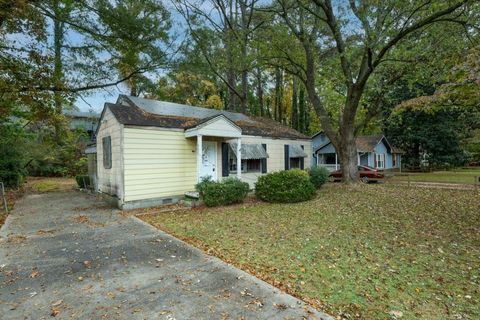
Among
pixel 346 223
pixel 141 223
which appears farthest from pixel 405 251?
pixel 141 223

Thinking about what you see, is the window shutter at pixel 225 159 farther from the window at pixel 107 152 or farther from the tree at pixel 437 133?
the tree at pixel 437 133

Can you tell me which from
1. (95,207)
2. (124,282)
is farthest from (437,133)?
(124,282)

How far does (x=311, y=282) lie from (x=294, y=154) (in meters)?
11.7

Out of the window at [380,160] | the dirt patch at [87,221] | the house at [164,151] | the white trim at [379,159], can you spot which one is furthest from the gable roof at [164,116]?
the window at [380,160]

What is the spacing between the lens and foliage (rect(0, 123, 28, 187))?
1448 cm

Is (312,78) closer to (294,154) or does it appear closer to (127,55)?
(294,154)

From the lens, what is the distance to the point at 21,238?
6109mm

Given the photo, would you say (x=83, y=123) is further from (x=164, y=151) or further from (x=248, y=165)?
(x=164, y=151)

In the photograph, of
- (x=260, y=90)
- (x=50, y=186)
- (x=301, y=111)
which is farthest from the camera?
(x=260, y=90)

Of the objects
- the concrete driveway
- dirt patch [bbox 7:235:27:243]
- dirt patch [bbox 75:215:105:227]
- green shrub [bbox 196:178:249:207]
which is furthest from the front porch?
dirt patch [bbox 7:235:27:243]

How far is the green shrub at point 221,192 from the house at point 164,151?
2.98 ft

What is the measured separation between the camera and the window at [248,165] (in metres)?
12.5

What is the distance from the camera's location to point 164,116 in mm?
11031

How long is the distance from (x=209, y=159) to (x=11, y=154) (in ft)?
39.3
